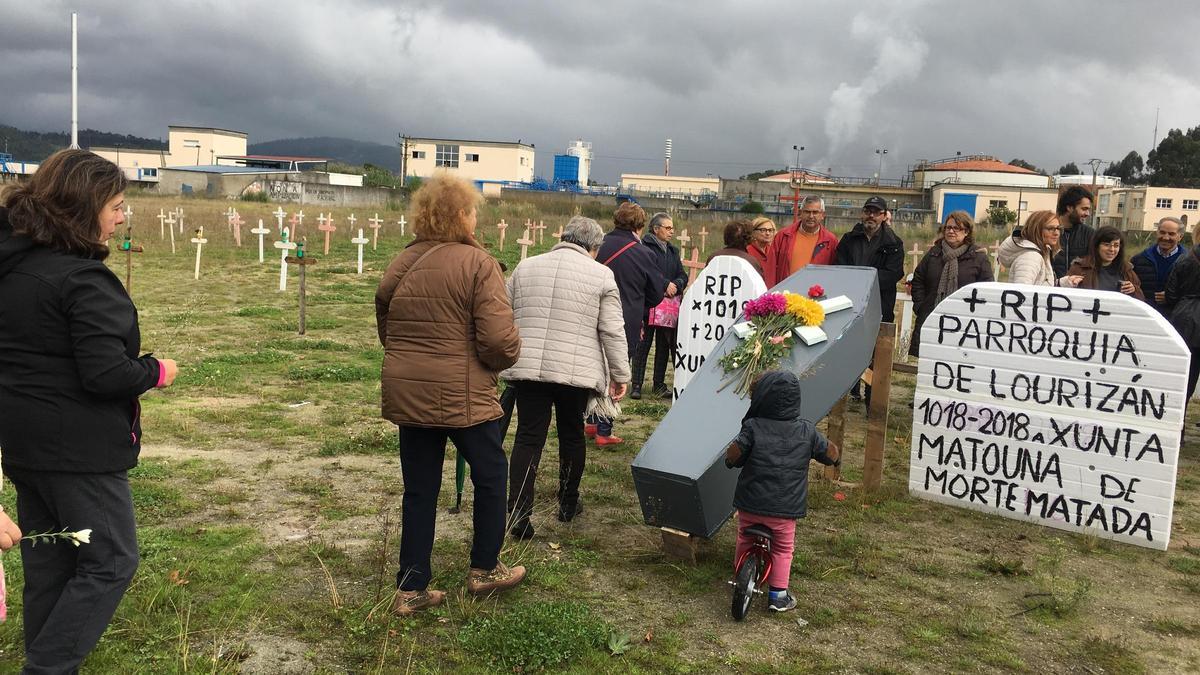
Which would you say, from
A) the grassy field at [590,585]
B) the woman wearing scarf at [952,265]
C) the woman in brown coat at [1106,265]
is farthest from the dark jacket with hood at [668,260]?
the woman in brown coat at [1106,265]

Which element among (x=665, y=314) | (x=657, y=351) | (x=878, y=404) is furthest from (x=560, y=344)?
(x=657, y=351)

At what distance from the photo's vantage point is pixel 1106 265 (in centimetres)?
743

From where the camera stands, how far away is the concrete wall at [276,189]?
183 feet

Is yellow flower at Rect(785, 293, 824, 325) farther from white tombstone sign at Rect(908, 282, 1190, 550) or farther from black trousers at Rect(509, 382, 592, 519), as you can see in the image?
black trousers at Rect(509, 382, 592, 519)

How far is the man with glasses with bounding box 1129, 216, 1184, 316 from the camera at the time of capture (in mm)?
8133

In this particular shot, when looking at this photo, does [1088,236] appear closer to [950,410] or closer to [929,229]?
[950,410]

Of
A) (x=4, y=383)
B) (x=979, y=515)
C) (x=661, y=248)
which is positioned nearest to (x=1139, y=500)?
(x=979, y=515)

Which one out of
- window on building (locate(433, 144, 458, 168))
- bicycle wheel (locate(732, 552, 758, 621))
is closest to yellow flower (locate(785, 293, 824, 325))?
bicycle wheel (locate(732, 552, 758, 621))

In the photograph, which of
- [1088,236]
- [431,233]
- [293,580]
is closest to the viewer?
[431,233]

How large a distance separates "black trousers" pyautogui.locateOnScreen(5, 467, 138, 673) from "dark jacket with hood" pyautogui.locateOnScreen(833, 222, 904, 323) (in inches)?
248

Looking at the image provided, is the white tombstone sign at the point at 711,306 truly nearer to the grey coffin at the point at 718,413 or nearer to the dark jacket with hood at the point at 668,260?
the dark jacket with hood at the point at 668,260

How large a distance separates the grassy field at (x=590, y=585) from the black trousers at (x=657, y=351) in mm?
2001

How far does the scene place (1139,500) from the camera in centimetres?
547

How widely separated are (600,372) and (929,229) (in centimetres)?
4543
